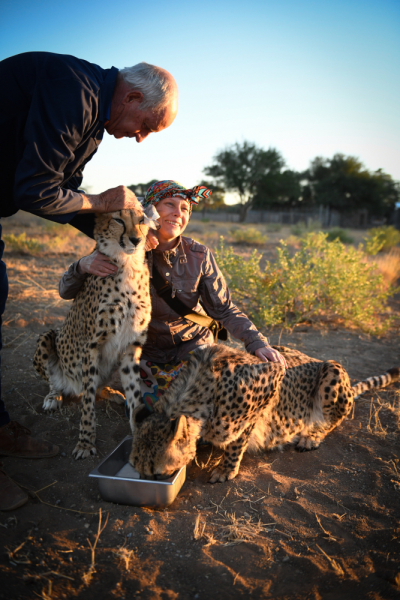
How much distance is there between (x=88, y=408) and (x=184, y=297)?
3.22ft

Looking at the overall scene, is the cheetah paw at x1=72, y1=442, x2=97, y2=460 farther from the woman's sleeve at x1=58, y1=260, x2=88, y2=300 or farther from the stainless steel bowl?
the woman's sleeve at x1=58, y1=260, x2=88, y2=300

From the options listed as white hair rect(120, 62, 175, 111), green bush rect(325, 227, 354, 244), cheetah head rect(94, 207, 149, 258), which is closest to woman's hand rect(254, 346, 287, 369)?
cheetah head rect(94, 207, 149, 258)

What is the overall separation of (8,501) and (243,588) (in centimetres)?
111

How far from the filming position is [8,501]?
178 cm

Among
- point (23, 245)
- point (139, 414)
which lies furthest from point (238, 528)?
point (23, 245)

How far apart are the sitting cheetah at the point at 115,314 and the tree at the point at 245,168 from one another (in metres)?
27.3

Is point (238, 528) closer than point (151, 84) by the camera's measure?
Yes

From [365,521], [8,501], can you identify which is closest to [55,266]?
[8,501]

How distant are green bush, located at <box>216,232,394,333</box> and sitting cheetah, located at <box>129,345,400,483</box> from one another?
7.07 feet

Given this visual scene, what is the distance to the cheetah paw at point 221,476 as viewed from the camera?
7.13ft

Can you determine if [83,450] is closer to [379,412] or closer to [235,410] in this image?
[235,410]

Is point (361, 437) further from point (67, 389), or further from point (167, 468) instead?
point (67, 389)

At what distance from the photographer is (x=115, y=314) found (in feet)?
7.75

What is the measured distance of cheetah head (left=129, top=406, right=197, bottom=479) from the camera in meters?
1.73
